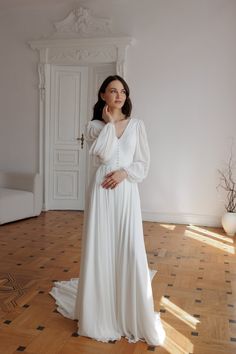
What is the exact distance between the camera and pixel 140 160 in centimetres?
260

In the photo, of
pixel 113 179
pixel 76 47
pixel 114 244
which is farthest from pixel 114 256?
pixel 76 47

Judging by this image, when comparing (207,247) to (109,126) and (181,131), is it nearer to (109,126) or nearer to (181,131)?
(181,131)

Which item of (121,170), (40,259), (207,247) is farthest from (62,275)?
(207,247)

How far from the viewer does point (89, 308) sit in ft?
8.19

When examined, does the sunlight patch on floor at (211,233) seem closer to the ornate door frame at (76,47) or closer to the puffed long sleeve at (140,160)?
the ornate door frame at (76,47)

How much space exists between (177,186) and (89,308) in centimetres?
386

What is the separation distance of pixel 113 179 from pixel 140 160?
260 mm

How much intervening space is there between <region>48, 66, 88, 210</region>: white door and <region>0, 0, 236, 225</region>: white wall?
2.81ft

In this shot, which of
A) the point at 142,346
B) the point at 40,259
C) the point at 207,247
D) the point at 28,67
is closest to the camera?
the point at 142,346

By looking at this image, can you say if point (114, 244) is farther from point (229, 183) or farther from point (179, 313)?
point (229, 183)

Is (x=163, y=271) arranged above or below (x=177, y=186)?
below

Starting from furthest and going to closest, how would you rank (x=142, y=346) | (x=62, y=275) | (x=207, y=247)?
(x=207, y=247), (x=62, y=275), (x=142, y=346)

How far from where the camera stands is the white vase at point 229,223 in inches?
216

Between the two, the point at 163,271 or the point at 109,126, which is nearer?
the point at 109,126
